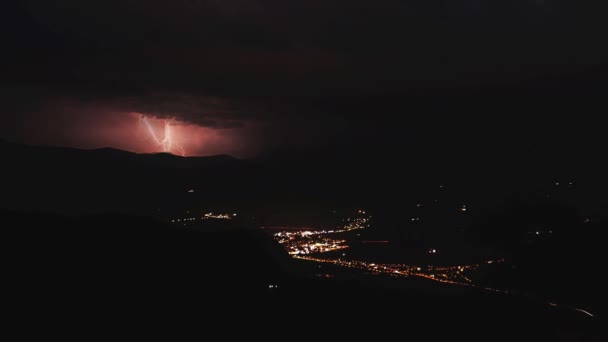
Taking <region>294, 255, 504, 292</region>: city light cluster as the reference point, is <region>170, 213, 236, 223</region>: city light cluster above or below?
above

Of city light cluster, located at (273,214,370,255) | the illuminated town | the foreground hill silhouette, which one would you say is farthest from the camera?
city light cluster, located at (273,214,370,255)

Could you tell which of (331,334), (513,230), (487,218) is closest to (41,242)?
(331,334)

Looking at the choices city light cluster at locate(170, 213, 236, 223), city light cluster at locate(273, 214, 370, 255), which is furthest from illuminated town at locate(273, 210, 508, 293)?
city light cluster at locate(170, 213, 236, 223)

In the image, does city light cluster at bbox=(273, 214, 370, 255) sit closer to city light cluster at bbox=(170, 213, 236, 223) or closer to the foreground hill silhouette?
city light cluster at bbox=(170, 213, 236, 223)

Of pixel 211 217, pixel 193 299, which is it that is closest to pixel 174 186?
pixel 211 217

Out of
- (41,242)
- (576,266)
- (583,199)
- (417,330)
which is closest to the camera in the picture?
(417,330)

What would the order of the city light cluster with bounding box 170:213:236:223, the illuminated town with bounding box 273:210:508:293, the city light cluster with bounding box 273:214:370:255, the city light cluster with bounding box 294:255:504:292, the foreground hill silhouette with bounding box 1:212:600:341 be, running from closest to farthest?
1. the foreground hill silhouette with bounding box 1:212:600:341
2. the city light cluster with bounding box 294:255:504:292
3. the illuminated town with bounding box 273:210:508:293
4. the city light cluster with bounding box 273:214:370:255
5. the city light cluster with bounding box 170:213:236:223

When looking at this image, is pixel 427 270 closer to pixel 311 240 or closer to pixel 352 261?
pixel 352 261

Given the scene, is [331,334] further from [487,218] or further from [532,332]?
[487,218]

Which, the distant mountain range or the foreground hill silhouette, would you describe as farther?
the distant mountain range
